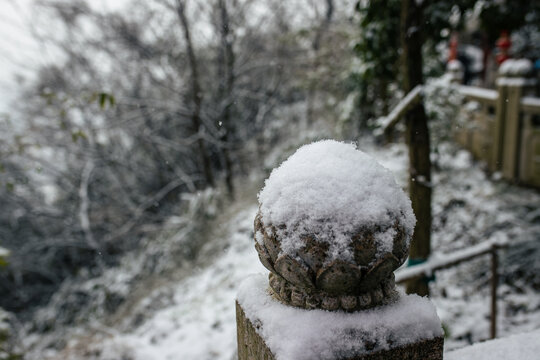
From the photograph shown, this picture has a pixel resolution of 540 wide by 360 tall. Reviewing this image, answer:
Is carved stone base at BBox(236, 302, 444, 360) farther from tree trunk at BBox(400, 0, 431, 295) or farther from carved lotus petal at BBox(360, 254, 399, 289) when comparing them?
tree trunk at BBox(400, 0, 431, 295)

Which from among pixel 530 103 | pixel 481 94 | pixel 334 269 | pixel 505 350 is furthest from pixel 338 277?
pixel 481 94

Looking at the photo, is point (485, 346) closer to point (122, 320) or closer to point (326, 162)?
point (326, 162)

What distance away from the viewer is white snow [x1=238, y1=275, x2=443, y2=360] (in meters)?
0.99

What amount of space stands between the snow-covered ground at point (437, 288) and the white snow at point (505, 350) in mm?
2546

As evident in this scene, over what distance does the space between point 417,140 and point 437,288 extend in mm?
2646

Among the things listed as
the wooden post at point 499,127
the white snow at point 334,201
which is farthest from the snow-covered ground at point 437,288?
Answer: the white snow at point 334,201

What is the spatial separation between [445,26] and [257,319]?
10.3ft

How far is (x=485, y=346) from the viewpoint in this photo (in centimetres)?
140

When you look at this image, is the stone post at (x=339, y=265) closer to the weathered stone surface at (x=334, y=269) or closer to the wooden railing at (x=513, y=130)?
the weathered stone surface at (x=334, y=269)

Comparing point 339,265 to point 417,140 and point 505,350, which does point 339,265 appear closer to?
point 505,350

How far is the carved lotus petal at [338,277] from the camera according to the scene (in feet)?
3.33

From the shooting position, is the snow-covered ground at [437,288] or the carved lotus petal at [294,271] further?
the snow-covered ground at [437,288]

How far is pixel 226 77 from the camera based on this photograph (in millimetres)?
7836

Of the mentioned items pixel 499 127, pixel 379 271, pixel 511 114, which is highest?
pixel 379 271
